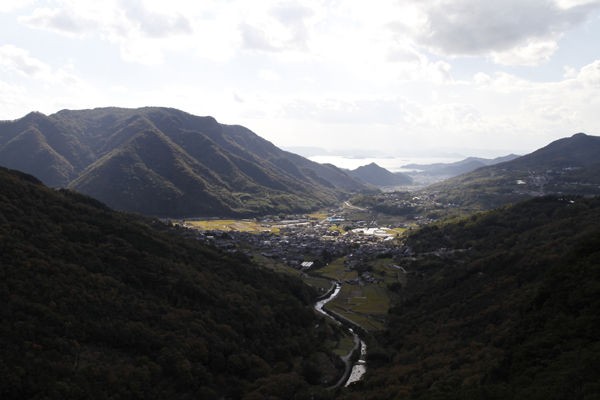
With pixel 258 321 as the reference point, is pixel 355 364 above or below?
below

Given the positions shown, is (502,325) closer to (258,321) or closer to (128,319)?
(258,321)

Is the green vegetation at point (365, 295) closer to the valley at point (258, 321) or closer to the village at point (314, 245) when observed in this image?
the valley at point (258, 321)

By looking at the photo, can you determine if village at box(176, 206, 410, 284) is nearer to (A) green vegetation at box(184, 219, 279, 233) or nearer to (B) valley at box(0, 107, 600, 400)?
(A) green vegetation at box(184, 219, 279, 233)

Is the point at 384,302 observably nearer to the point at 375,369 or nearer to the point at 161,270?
the point at 375,369

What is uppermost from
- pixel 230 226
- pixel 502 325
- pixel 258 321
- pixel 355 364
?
pixel 230 226

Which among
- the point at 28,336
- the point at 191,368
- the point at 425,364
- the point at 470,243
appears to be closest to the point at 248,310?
the point at 191,368

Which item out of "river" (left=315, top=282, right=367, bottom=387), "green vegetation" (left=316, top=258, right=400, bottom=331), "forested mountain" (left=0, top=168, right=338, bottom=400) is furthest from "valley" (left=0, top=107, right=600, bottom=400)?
"green vegetation" (left=316, top=258, right=400, bottom=331)

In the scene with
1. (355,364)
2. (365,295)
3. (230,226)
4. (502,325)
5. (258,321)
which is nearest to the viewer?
(502,325)

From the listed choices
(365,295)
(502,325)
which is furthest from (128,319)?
(365,295)
